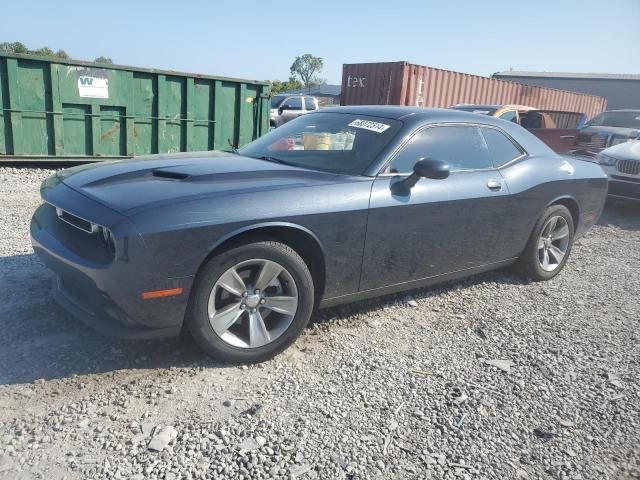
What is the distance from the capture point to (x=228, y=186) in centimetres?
305

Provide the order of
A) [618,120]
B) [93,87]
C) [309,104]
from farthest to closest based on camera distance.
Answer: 1. [309,104]
2. [618,120]
3. [93,87]

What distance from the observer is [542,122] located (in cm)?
1062

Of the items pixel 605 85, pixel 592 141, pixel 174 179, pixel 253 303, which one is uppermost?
pixel 605 85

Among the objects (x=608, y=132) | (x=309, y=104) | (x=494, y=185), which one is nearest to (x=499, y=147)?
(x=494, y=185)

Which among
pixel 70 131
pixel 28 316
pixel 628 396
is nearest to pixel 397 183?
pixel 628 396

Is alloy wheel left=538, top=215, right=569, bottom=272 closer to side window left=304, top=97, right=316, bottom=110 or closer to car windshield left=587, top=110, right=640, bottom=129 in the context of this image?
car windshield left=587, top=110, right=640, bottom=129

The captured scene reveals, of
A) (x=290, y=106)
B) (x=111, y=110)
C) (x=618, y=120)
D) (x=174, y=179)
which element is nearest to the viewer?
(x=174, y=179)

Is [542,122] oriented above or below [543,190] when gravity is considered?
above

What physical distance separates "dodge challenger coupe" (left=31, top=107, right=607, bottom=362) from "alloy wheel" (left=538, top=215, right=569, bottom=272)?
0.34 meters

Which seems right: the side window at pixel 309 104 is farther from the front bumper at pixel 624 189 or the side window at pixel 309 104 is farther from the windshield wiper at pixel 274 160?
the windshield wiper at pixel 274 160

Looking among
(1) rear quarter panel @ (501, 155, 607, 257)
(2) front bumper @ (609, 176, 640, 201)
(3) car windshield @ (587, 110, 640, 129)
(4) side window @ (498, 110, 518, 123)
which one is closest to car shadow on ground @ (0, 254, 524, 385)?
(1) rear quarter panel @ (501, 155, 607, 257)

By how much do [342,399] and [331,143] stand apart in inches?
73.2

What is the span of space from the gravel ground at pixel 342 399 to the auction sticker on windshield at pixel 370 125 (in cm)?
134

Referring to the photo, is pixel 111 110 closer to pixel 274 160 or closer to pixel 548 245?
pixel 274 160
